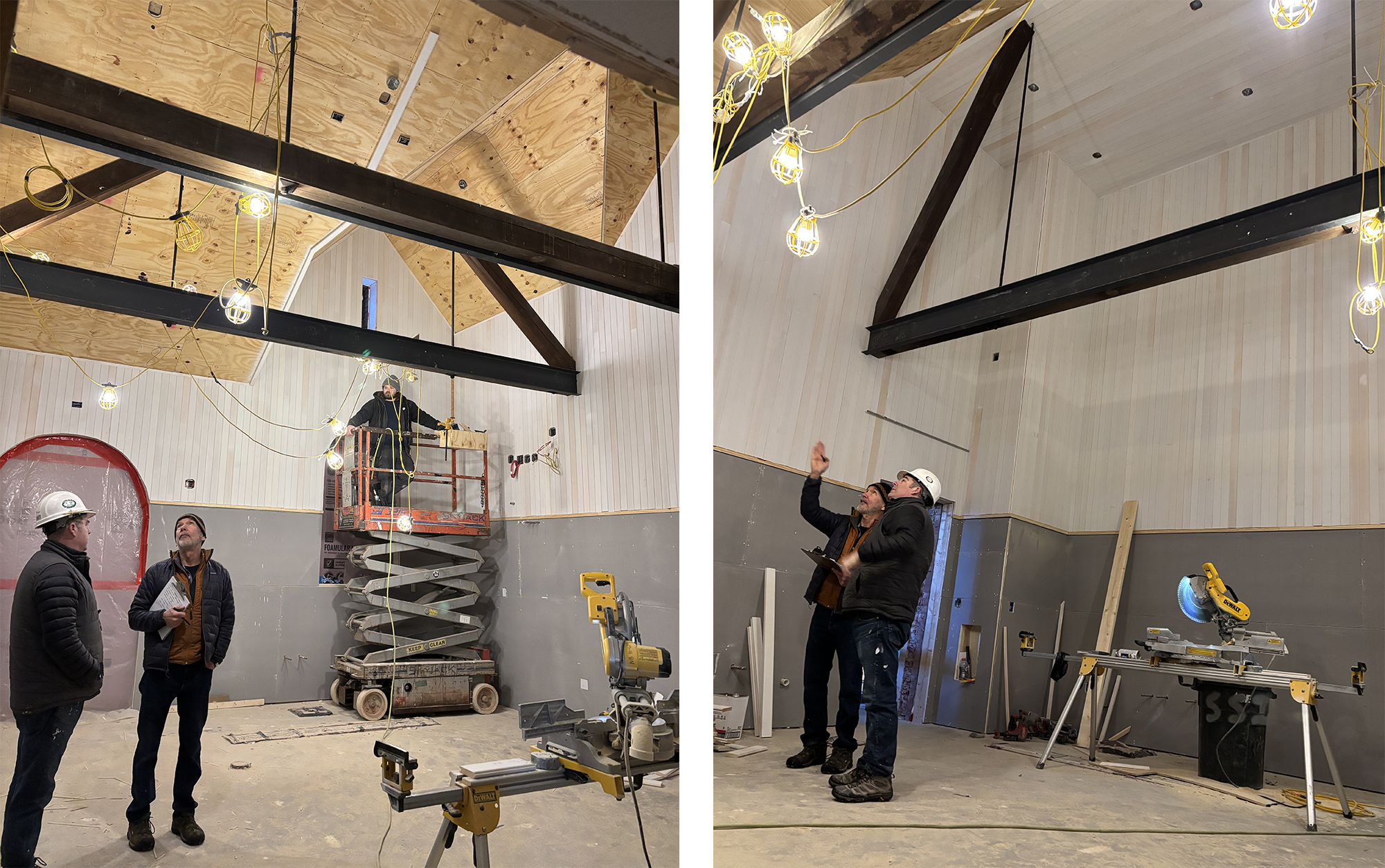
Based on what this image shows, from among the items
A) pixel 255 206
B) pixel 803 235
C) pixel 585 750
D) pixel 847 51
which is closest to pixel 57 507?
pixel 255 206

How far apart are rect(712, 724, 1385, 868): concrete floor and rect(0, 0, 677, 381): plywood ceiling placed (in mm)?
1571

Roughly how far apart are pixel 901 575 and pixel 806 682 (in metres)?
0.47

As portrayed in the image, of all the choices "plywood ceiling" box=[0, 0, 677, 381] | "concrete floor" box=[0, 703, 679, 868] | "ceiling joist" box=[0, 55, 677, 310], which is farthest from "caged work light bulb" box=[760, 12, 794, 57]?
"concrete floor" box=[0, 703, 679, 868]

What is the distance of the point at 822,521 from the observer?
188 centimetres

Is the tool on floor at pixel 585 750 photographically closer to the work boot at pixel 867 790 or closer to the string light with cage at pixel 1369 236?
the work boot at pixel 867 790

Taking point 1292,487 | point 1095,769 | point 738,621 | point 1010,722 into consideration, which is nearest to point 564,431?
point 738,621

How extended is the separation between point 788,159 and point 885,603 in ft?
4.55

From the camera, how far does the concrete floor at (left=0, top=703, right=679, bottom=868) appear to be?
2.54ft

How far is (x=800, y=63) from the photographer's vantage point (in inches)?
77.6

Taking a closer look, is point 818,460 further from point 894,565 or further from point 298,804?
point 298,804

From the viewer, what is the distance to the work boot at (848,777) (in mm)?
1966

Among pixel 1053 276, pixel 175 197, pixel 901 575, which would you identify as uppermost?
pixel 1053 276

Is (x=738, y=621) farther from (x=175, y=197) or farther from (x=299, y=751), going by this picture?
(x=175, y=197)

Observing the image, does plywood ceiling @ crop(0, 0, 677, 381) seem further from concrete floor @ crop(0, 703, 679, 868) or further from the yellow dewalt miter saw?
the yellow dewalt miter saw
